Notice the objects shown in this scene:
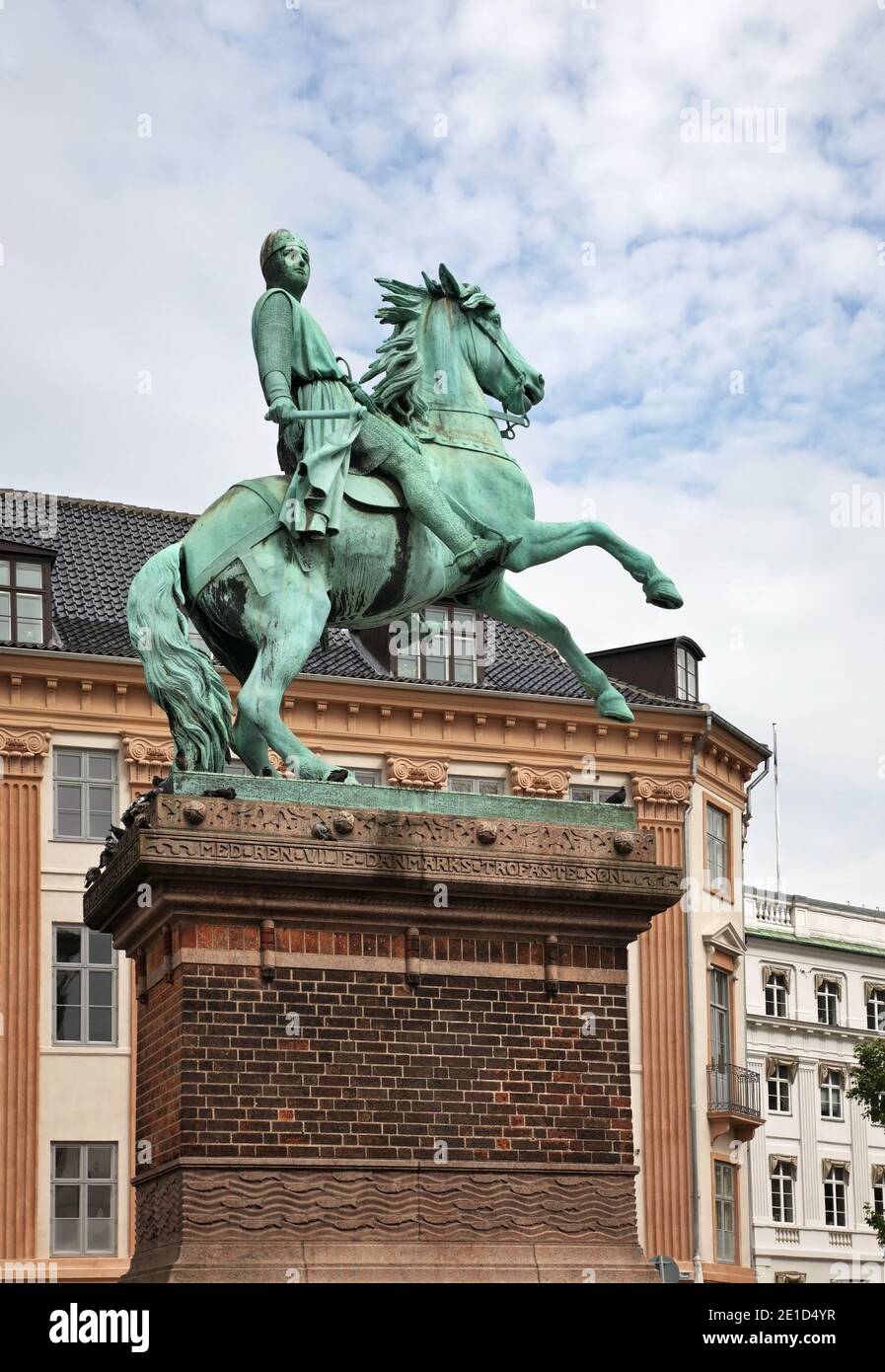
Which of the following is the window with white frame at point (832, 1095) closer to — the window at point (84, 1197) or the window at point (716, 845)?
the window at point (716, 845)

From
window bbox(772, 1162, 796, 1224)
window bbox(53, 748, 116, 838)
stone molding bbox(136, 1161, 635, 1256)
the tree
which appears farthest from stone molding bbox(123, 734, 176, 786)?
window bbox(772, 1162, 796, 1224)

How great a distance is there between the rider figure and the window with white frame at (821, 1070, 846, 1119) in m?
59.7

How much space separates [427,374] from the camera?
705 inches

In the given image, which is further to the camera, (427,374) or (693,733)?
(693,733)

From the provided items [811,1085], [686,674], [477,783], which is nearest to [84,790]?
[477,783]

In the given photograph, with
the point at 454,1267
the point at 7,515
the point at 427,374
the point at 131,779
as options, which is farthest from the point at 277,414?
the point at 7,515

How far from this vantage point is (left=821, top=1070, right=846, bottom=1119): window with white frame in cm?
7406

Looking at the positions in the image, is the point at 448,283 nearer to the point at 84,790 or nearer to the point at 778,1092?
the point at 84,790

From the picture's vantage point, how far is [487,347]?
1814cm

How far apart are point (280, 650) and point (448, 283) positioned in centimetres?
350

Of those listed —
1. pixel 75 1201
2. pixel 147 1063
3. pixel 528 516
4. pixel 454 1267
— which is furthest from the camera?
pixel 75 1201

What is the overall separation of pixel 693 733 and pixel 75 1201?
52.1 ft
